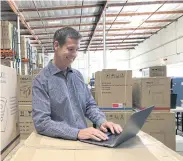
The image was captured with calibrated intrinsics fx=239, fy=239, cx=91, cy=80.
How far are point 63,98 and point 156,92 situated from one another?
199 cm

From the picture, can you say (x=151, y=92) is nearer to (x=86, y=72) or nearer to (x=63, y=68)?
(x=63, y=68)

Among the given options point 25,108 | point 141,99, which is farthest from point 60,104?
point 141,99

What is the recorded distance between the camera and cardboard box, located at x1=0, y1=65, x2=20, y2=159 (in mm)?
1178

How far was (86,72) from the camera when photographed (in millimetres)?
12242

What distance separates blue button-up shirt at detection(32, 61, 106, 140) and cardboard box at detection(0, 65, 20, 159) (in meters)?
0.14

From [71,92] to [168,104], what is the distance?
1989 mm

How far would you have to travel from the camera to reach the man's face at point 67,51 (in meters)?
1.28

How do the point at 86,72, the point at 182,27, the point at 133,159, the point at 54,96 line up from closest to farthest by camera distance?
the point at 133,159 → the point at 54,96 → the point at 182,27 → the point at 86,72

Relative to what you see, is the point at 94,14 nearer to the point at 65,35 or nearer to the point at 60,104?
the point at 65,35

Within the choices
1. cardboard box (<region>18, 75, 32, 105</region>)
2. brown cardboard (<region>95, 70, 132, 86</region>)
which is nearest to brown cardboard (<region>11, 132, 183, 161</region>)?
cardboard box (<region>18, 75, 32, 105</region>)

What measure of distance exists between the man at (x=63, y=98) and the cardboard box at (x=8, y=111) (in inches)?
5.6

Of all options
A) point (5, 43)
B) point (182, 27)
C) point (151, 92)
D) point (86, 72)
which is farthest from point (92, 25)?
point (86, 72)

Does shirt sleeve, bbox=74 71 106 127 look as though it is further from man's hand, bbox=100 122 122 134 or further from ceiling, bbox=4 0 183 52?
ceiling, bbox=4 0 183 52

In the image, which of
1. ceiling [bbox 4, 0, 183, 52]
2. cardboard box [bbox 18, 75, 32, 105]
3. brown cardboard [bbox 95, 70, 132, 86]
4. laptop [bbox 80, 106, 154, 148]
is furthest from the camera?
ceiling [bbox 4, 0, 183, 52]
